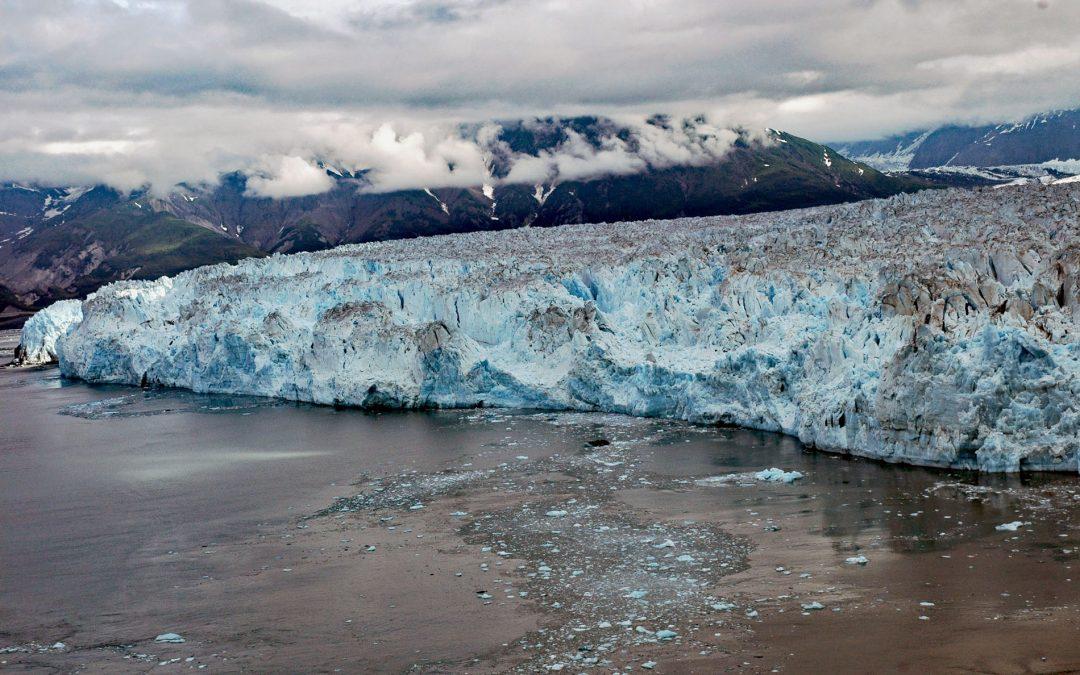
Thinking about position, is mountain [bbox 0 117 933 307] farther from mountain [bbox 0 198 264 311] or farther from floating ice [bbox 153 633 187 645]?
floating ice [bbox 153 633 187 645]

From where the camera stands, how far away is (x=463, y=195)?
140375 millimetres

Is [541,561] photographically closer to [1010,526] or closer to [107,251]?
[1010,526]

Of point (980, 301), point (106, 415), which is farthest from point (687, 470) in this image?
point (106, 415)

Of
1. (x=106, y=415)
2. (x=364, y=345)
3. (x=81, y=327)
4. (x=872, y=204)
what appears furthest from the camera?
(x=81, y=327)

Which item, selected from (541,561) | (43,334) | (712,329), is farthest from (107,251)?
(541,561)

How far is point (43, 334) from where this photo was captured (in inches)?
2076

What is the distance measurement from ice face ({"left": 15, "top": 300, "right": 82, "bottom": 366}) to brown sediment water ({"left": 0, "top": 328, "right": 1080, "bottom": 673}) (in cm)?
3261

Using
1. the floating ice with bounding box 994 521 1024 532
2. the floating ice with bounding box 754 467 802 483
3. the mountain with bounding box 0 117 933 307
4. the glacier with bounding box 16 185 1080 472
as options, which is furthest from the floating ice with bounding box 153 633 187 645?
the mountain with bounding box 0 117 933 307

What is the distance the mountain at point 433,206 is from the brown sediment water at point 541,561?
88861mm

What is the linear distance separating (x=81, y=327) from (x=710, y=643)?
3810cm

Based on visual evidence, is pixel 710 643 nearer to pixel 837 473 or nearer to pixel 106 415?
pixel 837 473

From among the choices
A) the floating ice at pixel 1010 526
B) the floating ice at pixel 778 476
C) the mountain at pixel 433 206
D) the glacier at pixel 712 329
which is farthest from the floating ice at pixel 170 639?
the mountain at pixel 433 206

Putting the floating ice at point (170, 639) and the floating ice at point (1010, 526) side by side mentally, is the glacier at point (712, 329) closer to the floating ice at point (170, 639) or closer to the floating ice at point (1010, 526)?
the floating ice at point (1010, 526)

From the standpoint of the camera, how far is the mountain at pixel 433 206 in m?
117
